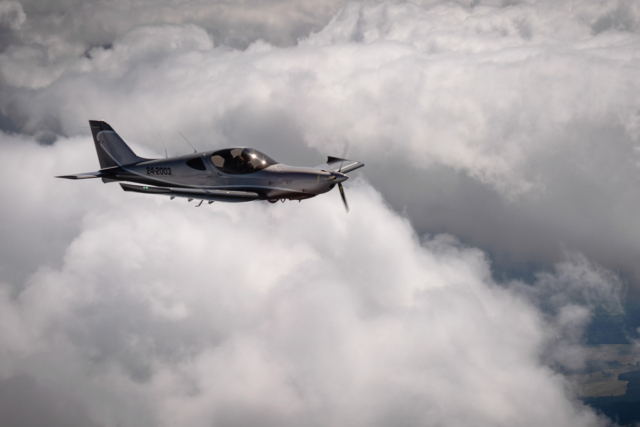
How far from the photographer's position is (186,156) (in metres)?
26.9

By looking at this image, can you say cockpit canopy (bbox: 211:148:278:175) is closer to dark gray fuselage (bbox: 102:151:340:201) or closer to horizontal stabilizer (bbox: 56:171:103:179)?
dark gray fuselage (bbox: 102:151:340:201)

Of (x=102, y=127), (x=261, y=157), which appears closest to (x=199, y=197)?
(x=261, y=157)

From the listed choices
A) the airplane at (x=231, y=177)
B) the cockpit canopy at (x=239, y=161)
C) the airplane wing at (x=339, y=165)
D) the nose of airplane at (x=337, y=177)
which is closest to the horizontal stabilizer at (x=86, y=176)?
the airplane at (x=231, y=177)

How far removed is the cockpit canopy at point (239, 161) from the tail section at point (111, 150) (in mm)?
7346

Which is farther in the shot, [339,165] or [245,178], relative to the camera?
[339,165]

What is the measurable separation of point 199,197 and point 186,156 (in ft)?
13.4

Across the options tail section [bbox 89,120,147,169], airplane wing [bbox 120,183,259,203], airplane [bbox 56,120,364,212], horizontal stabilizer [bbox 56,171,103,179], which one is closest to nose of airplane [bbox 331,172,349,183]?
airplane [bbox 56,120,364,212]

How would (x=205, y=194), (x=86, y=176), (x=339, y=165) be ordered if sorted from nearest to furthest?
(x=205, y=194)
(x=86, y=176)
(x=339, y=165)

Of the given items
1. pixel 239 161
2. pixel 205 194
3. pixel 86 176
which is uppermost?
pixel 239 161

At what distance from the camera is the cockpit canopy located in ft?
83.5

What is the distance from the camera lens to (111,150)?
97.8 ft

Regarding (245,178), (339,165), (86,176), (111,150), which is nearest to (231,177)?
(245,178)

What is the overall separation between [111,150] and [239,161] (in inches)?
414

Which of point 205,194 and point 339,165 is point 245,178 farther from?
point 339,165
